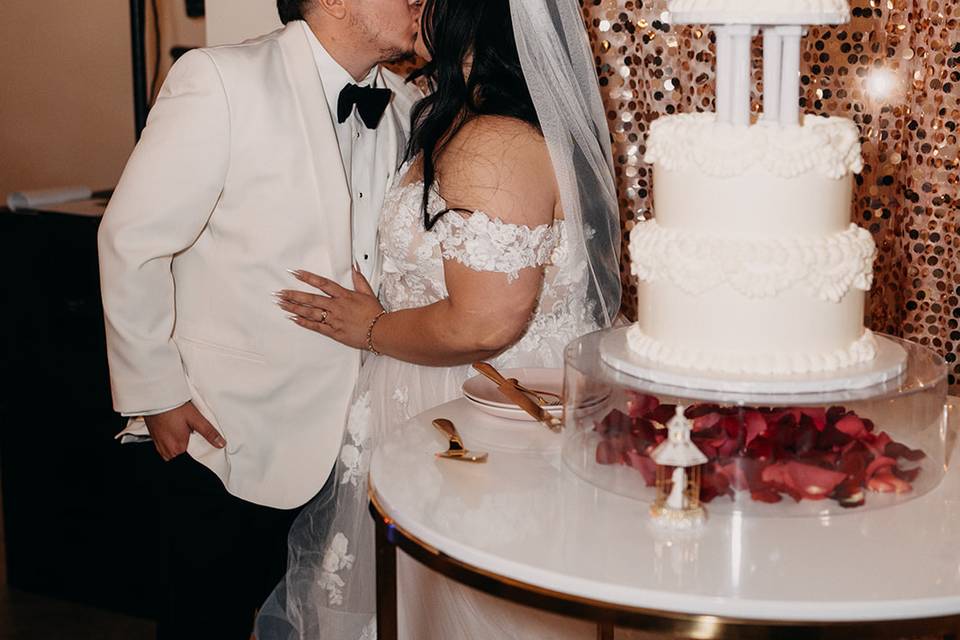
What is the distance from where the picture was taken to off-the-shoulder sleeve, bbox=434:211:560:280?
7.29ft

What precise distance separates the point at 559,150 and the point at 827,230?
0.71 meters

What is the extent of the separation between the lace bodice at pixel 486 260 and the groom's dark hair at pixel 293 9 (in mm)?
433

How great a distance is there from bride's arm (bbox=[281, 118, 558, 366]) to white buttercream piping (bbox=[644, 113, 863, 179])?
22.9 inches

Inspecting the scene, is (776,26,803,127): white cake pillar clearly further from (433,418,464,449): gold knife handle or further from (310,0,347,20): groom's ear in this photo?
(310,0,347,20): groom's ear

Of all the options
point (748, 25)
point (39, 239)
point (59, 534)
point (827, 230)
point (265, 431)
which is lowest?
point (59, 534)

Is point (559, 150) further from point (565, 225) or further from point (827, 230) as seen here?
point (827, 230)

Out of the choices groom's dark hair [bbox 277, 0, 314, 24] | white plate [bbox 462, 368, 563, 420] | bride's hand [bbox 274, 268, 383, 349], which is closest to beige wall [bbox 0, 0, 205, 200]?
groom's dark hair [bbox 277, 0, 314, 24]

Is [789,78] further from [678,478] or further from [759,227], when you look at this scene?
[678,478]

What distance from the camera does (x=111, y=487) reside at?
3.63 m

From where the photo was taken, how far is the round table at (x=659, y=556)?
1.43m

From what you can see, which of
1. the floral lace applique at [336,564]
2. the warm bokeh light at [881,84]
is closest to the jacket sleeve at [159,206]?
the floral lace applique at [336,564]

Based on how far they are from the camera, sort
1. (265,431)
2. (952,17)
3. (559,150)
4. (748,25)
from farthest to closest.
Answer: (952,17)
(265,431)
(559,150)
(748,25)

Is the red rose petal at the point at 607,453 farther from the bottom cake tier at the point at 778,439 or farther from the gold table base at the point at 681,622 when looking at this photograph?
the gold table base at the point at 681,622

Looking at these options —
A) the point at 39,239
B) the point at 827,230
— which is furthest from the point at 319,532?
the point at 39,239
